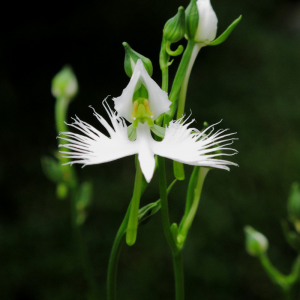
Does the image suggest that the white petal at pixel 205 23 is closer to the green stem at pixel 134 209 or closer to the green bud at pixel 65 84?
the green stem at pixel 134 209

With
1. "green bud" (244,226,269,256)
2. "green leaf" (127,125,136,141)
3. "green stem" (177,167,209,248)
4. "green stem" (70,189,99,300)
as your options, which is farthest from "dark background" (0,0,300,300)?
"green leaf" (127,125,136,141)

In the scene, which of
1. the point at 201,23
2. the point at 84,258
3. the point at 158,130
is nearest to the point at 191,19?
the point at 201,23

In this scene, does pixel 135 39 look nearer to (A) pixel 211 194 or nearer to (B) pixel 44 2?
(B) pixel 44 2

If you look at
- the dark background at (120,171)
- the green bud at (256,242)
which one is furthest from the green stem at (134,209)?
the dark background at (120,171)

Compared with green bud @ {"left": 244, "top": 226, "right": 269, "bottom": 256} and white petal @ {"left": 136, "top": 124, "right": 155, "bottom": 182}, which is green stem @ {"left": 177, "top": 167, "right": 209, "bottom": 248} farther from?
green bud @ {"left": 244, "top": 226, "right": 269, "bottom": 256}

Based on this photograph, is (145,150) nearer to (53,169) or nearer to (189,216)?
(189,216)
